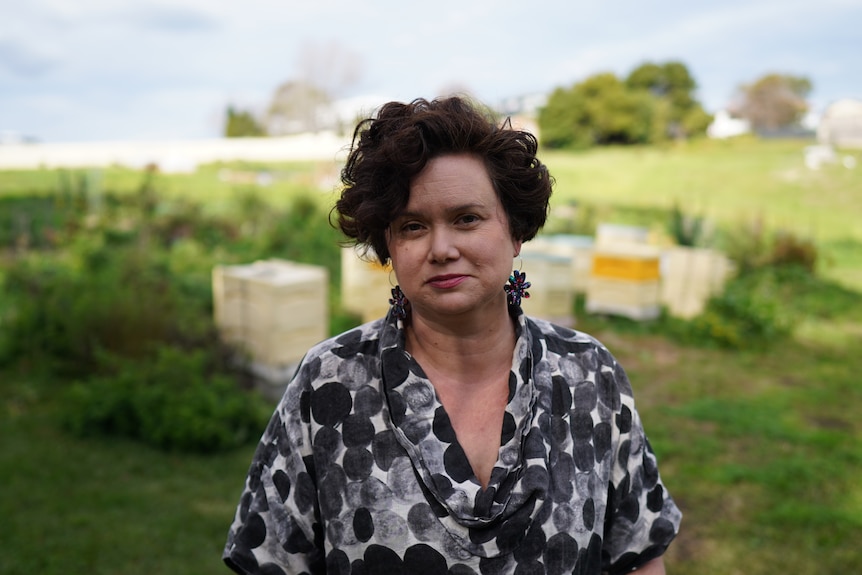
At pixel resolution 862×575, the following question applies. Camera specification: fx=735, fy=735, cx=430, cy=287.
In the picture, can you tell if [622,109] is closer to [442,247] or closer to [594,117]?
[594,117]

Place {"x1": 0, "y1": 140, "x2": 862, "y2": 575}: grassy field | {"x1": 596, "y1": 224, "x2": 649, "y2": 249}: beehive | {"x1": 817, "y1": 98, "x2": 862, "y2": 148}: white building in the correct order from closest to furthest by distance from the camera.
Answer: {"x1": 0, "y1": 140, "x2": 862, "y2": 575}: grassy field, {"x1": 596, "y1": 224, "x2": 649, "y2": 249}: beehive, {"x1": 817, "y1": 98, "x2": 862, "y2": 148}: white building

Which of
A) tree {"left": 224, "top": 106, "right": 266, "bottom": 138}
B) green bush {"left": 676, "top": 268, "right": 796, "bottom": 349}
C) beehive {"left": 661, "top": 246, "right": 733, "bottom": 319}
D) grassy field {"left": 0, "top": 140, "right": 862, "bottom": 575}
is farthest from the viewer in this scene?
tree {"left": 224, "top": 106, "right": 266, "bottom": 138}

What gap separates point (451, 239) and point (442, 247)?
35mm

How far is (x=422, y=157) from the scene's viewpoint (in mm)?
1564

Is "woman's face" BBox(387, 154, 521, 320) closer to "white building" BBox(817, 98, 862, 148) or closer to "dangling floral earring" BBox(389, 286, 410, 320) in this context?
"dangling floral earring" BBox(389, 286, 410, 320)

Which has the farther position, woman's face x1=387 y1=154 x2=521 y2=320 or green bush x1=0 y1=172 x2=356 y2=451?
green bush x1=0 y1=172 x2=356 y2=451

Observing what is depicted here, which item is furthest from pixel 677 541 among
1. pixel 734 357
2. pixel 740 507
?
pixel 734 357

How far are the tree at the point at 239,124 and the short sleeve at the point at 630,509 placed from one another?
44.0 metres

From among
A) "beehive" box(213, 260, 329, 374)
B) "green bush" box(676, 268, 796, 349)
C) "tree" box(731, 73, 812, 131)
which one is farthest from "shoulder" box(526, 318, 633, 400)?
"tree" box(731, 73, 812, 131)

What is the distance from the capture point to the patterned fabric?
59.1 inches

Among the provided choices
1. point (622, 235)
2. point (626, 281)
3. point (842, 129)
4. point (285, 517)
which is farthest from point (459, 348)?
point (842, 129)

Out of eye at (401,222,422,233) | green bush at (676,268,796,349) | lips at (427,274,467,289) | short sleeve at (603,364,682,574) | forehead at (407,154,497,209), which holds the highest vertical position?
forehead at (407,154,497,209)

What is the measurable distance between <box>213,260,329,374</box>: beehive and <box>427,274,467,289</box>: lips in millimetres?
4426

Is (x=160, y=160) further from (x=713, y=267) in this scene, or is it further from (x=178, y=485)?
(x=178, y=485)
